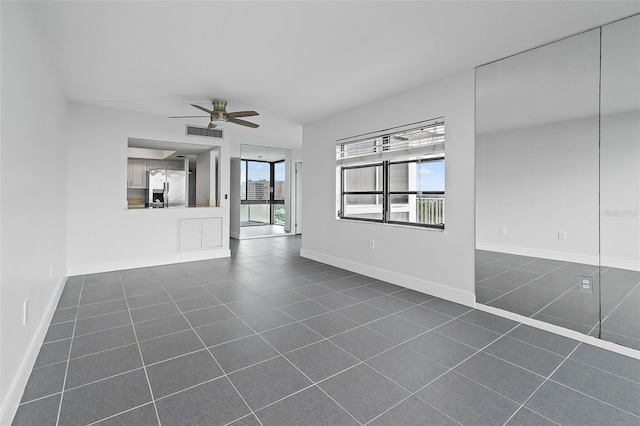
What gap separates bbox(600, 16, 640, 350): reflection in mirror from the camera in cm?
235

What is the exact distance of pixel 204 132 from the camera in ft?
19.2

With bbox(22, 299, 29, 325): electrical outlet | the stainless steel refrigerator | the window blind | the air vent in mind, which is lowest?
bbox(22, 299, 29, 325): electrical outlet

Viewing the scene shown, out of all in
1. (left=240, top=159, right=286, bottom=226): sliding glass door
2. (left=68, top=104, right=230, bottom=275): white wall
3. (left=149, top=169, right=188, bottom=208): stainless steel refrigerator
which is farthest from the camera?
(left=240, top=159, right=286, bottom=226): sliding glass door

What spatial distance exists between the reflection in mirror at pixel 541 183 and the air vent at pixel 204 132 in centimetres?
465

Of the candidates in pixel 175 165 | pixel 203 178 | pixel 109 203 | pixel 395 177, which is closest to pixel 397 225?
pixel 395 177

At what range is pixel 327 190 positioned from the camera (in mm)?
5570

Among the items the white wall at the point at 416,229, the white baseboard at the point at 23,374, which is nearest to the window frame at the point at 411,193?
the white wall at the point at 416,229

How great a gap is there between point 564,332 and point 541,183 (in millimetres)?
1409

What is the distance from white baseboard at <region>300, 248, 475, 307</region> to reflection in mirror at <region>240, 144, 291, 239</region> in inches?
160

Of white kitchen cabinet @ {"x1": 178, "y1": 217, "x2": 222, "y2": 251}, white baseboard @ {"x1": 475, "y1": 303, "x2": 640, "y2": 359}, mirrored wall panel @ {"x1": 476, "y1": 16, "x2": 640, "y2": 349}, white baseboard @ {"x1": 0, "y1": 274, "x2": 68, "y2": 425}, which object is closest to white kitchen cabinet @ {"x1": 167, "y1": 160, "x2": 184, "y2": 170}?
white kitchen cabinet @ {"x1": 178, "y1": 217, "x2": 222, "y2": 251}

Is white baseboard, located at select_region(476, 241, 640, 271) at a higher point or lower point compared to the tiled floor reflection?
higher

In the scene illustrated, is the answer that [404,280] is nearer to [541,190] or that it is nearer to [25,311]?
[541,190]

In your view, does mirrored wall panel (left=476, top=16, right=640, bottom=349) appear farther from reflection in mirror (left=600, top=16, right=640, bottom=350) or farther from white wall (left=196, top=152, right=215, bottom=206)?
white wall (left=196, top=152, right=215, bottom=206)

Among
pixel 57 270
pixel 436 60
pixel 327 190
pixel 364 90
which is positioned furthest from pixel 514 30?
pixel 57 270
